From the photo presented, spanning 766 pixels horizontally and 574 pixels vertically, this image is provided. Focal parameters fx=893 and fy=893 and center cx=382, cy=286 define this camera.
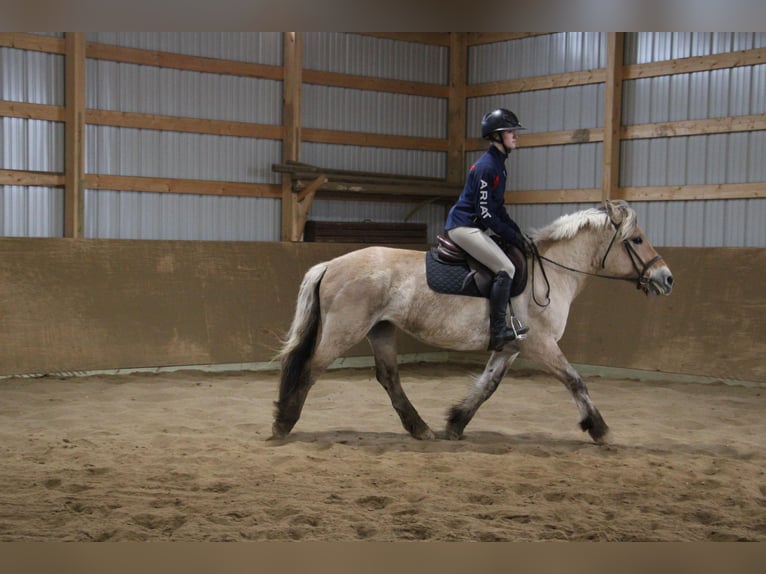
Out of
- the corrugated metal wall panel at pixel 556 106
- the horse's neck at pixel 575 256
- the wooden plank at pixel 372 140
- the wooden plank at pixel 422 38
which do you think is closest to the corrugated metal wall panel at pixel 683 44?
the corrugated metal wall panel at pixel 556 106

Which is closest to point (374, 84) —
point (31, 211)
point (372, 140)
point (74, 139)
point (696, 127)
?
point (372, 140)

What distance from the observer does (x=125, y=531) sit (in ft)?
13.7

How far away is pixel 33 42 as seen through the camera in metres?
10.3

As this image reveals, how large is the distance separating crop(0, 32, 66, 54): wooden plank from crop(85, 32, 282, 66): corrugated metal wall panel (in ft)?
1.20

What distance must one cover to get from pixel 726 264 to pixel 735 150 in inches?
60.1

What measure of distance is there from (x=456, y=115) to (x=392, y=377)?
795 cm

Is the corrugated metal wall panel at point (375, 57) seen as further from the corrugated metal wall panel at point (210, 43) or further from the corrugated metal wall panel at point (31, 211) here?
the corrugated metal wall panel at point (31, 211)

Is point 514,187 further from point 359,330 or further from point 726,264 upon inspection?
point 359,330

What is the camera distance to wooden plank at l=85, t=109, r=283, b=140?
1102 centimetres

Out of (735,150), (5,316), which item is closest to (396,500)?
(5,316)

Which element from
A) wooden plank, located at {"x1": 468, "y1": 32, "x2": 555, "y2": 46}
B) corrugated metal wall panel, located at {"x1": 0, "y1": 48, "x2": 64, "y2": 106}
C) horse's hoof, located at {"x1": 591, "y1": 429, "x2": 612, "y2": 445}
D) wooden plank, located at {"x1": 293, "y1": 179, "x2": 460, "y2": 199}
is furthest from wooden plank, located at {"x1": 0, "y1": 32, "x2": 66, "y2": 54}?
horse's hoof, located at {"x1": 591, "y1": 429, "x2": 612, "y2": 445}

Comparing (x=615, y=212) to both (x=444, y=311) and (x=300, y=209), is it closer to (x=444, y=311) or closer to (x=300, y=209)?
(x=444, y=311)

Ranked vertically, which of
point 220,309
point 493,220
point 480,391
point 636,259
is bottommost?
point 480,391

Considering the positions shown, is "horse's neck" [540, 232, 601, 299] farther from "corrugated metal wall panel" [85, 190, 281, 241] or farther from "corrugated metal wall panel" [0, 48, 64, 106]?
"corrugated metal wall panel" [0, 48, 64, 106]
